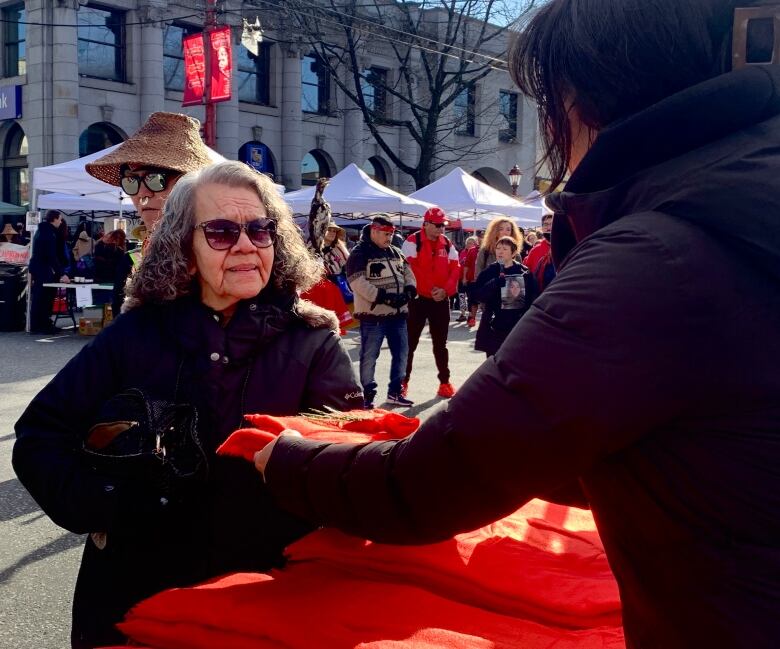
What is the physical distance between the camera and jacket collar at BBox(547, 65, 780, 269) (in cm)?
105

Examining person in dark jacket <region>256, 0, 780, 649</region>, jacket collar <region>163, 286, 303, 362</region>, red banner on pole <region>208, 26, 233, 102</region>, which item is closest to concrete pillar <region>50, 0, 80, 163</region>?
red banner on pole <region>208, 26, 233, 102</region>

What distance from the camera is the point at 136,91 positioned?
85.1 ft

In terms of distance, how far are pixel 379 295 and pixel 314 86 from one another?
79.9 ft

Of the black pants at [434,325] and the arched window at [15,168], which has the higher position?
the arched window at [15,168]

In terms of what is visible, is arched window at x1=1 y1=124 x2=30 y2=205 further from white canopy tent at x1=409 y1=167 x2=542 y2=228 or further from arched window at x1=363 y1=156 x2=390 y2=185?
white canopy tent at x1=409 y1=167 x2=542 y2=228

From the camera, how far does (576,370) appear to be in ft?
3.22

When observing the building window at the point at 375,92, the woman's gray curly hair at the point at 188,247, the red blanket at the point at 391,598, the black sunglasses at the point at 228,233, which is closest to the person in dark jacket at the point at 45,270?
the woman's gray curly hair at the point at 188,247

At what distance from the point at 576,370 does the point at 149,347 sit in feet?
5.07

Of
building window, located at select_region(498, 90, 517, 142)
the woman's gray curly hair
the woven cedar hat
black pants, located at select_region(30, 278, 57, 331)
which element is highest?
building window, located at select_region(498, 90, 517, 142)

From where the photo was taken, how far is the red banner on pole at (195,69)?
20.9 metres

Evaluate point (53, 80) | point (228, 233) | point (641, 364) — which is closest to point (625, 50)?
point (641, 364)

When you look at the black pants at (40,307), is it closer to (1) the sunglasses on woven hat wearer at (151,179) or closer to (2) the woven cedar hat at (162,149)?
(2) the woven cedar hat at (162,149)

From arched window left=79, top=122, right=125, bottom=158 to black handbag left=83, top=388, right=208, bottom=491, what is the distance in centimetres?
2512

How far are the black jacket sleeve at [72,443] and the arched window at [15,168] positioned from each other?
86.3 ft
